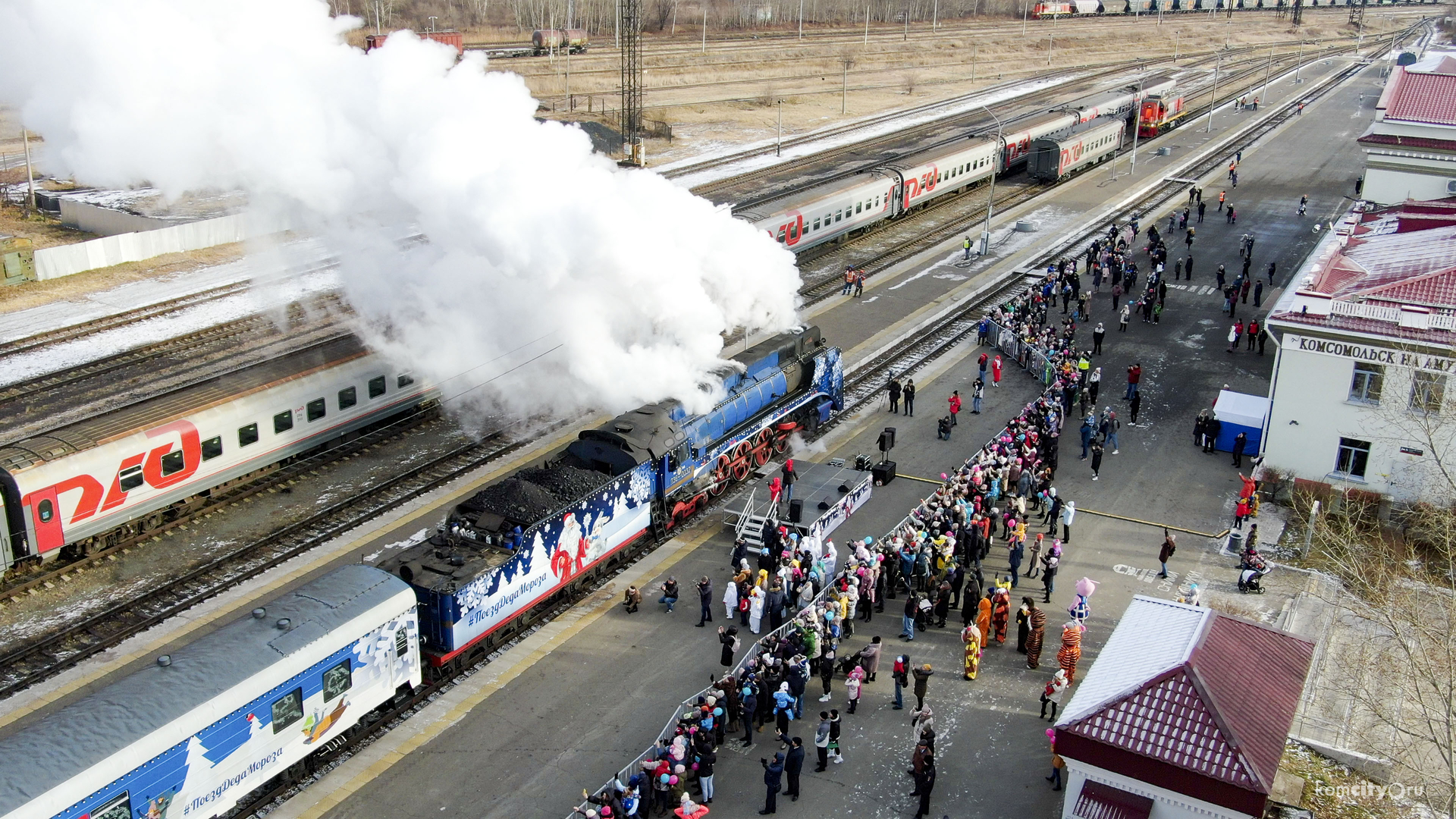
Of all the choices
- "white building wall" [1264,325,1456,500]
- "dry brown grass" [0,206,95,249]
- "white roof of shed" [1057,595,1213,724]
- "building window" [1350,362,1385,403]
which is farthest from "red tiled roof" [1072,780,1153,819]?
"dry brown grass" [0,206,95,249]

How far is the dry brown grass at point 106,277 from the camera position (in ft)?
142

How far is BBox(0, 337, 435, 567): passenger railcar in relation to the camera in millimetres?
23281

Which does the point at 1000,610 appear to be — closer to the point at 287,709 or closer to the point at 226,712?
the point at 287,709

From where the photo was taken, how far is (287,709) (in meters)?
16.9

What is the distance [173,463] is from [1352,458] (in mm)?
27664

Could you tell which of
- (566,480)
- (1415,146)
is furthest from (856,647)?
(1415,146)

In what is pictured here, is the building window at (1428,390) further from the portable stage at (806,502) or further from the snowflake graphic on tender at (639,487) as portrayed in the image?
the snowflake graphic on tender at (639,487)

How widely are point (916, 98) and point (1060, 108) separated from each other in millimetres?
26212

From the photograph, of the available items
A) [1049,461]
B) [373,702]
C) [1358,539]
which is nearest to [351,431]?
[373,702]

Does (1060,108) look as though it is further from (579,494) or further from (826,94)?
(579,494)

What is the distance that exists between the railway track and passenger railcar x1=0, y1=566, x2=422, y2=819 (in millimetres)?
366

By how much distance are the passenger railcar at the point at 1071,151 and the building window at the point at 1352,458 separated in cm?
3963

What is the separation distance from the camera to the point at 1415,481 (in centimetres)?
2716

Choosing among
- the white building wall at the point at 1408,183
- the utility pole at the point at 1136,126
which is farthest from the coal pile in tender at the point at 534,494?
the utility pole at the point at 1136,126
